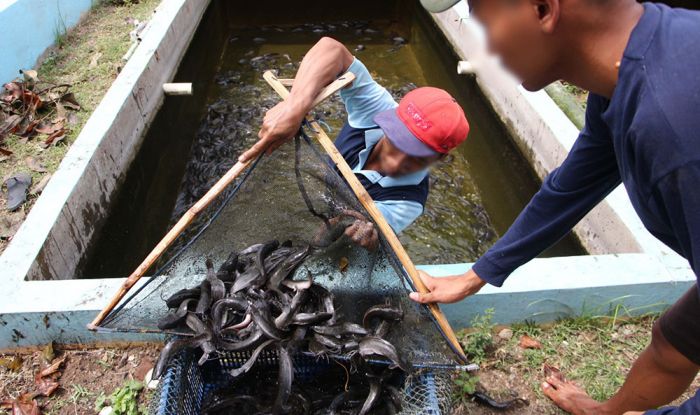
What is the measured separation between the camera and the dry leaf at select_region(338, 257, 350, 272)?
9.05ft

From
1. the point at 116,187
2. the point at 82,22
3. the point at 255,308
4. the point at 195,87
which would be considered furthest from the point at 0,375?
the point at 82,22

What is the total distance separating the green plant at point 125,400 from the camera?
8.33ft

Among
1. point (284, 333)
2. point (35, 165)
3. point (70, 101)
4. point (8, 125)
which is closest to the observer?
point (284, 333)

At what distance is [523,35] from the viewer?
1.14 meters

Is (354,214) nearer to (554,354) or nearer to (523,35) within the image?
(554,354)

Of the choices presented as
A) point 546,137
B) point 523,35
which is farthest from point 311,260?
point 546,137

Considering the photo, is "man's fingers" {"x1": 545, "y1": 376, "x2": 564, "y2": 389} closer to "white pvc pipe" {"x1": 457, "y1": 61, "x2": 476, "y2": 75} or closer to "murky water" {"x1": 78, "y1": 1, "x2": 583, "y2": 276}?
"murky water" {"x1": 78, "y1": 1, "x2": 583, "y2": 276}

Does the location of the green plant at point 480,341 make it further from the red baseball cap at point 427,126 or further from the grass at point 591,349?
the red baseball cap at point 427,126

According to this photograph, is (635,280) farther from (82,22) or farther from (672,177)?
(82,22)

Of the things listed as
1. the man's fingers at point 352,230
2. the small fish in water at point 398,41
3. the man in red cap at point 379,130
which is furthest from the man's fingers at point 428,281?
the small fish in water at point 398,41

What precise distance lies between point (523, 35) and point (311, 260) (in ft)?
6.29

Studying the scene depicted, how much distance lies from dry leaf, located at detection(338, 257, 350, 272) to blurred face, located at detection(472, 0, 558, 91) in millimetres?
1714

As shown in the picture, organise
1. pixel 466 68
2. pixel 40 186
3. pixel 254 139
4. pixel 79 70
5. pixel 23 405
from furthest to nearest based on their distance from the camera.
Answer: pixel 254 139 < pixel 466 68 < pixel 79 70 < pixel 40 186 < pixel 23 405

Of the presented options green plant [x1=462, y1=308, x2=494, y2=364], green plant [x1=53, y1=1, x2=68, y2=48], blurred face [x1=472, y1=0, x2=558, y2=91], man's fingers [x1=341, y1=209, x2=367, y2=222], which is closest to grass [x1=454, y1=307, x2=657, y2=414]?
green plant [x1=462, y1=308, x2=494, y2=364]
